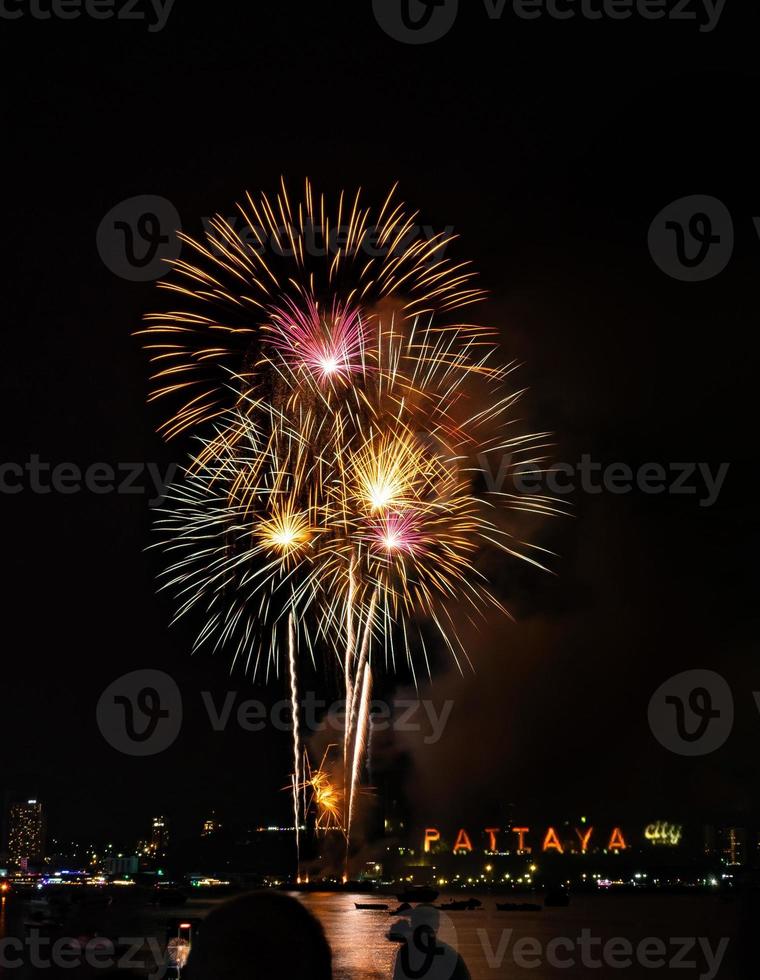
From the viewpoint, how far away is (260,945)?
9.04m

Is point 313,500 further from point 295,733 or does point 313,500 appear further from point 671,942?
point 671,942

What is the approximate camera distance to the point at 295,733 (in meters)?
54.0

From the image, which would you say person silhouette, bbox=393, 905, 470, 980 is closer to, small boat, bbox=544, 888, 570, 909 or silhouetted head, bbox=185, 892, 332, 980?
silhouetted head, bbox=185, 892, 332, 980

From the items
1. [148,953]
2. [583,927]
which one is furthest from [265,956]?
[583,927]

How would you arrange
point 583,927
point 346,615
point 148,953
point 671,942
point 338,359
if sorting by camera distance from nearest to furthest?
point 338,359 < point 346,615 < point 148,953 < point 671,942 < point 583,927

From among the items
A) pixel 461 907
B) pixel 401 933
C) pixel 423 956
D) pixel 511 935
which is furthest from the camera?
pixel 461 907

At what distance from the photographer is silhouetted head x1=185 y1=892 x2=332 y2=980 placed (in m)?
9.02

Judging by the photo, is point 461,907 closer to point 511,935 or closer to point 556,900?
point 556,900

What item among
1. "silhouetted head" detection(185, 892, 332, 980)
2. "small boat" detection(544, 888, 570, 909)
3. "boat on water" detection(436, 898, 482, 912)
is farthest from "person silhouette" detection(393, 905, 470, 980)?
"small boat" detection(544, 888, 570, 909)

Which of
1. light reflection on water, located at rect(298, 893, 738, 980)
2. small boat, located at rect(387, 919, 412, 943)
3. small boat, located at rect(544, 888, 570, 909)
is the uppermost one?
small boat, located at rect(387, 919, 412, 943)

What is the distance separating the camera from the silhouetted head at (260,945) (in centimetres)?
902

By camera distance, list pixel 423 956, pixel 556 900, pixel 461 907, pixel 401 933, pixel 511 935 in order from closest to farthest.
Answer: pixel 423 956, pixel 401 933, pixel 511 935, pixel 461 907, pixel 556 900

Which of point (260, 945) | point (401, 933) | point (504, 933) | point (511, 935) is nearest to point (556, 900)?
point (504, 933)

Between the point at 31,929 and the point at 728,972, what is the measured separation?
5651 cm
